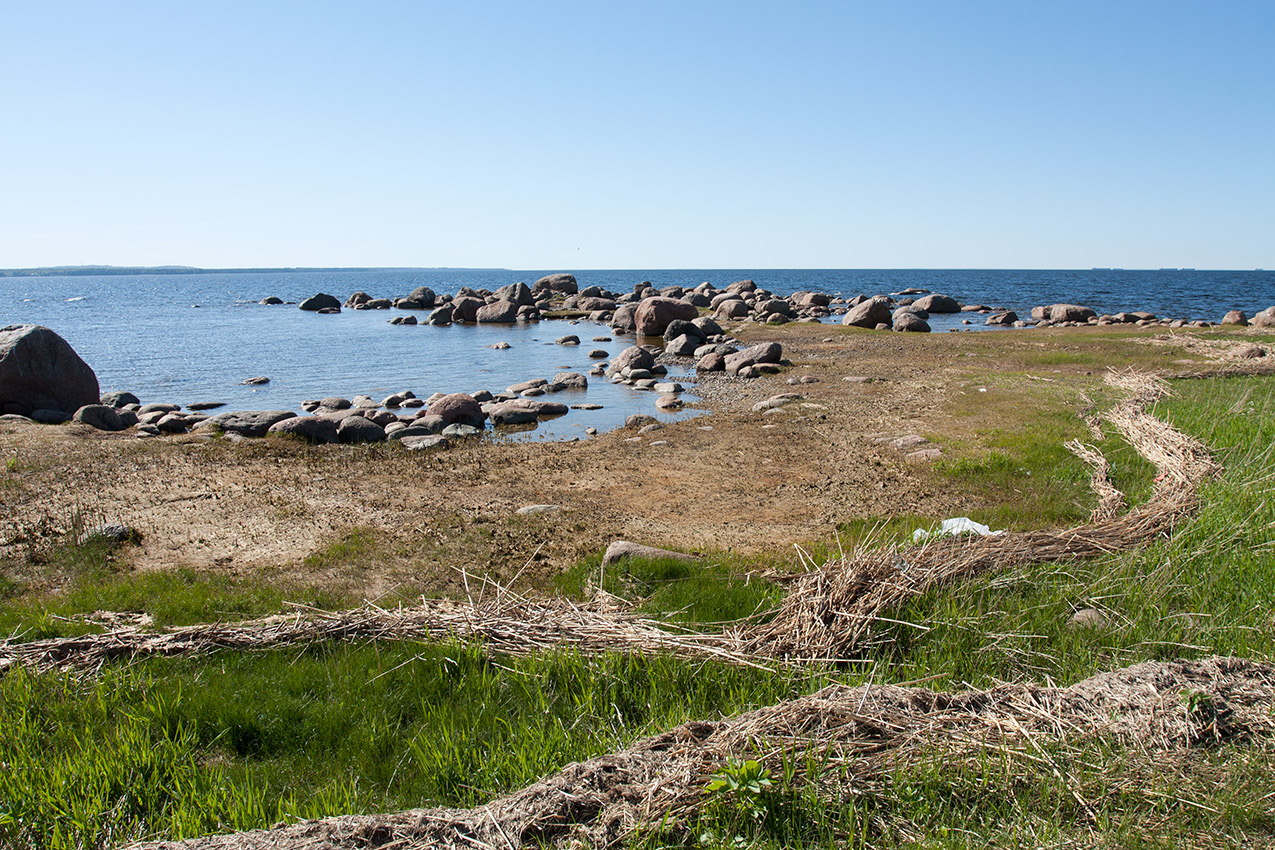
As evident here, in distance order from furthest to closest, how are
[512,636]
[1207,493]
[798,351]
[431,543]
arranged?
1. [798,351]
2. [431,543]
3. [1207,493]
4. [512,636]

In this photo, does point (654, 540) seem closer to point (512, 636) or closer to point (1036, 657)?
point (512, 636)

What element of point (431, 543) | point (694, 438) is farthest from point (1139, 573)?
point (694, 438)

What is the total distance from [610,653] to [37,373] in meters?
16.6

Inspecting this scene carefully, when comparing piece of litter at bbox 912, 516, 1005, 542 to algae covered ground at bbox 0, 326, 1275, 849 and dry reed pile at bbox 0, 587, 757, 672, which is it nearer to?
algae covered ground at bbox 0, 326, 1275, 849

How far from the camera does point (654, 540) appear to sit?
24.6ft

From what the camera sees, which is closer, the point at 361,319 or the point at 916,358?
the point at 916,358

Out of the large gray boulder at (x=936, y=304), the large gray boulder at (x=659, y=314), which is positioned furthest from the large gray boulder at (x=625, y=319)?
the large gray boulder at (x=936, y=304)

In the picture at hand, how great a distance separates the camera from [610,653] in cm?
429

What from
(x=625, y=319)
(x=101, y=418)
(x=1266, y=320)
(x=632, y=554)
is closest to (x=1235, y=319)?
(x=1266, y=320)

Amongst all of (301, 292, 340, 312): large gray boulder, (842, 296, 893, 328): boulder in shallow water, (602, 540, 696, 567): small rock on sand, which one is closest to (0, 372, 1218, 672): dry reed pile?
(602, 540, 696, 567): small rock on sand

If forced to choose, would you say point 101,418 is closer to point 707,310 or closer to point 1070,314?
point 707,310

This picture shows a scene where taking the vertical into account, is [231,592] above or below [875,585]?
Answer: below

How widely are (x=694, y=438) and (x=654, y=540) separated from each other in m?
5.37

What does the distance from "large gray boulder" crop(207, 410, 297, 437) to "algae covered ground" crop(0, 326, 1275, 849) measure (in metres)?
2.82
